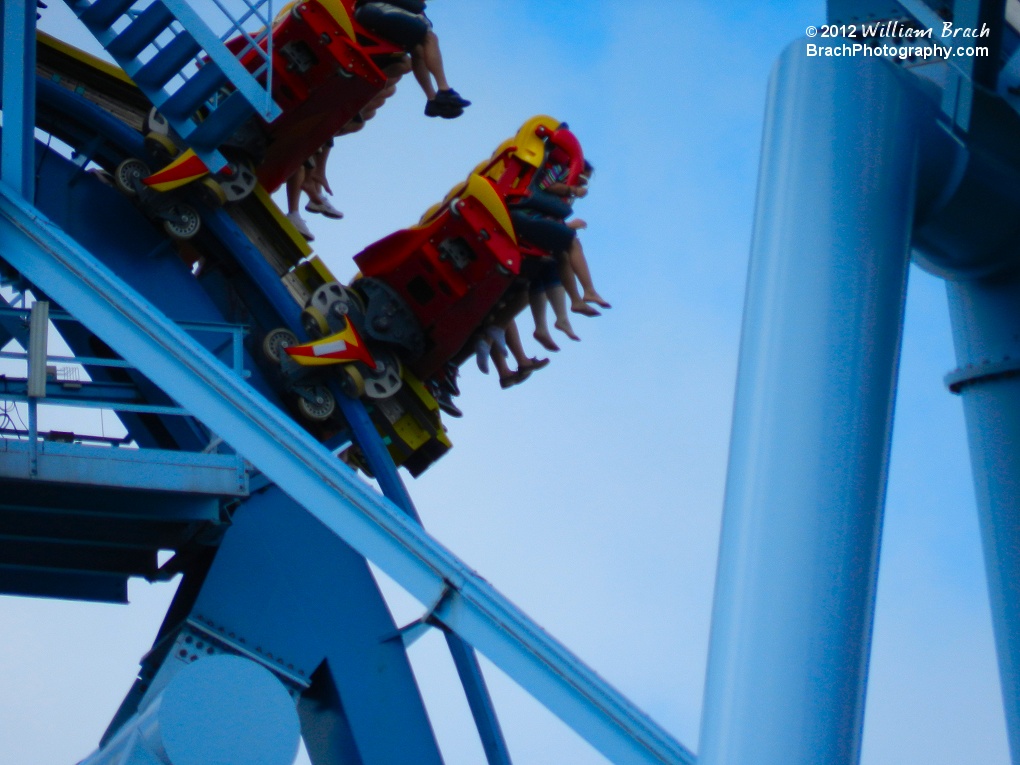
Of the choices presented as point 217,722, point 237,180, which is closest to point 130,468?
point 217,722

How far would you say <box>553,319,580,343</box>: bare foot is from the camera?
9.23m

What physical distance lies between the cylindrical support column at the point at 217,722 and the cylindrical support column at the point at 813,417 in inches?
141

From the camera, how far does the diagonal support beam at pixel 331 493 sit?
5.95 m

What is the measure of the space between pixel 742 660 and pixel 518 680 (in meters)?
3.72

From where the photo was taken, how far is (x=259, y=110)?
7.81 meters

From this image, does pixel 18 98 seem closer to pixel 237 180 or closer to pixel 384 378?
pixel 237 180

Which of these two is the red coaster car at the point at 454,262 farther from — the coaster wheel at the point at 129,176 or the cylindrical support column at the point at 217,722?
the cylindrical support column at the point at 217,722

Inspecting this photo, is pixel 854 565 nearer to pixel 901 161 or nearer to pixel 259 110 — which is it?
pixel 901 161

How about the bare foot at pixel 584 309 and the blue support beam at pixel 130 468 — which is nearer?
the blue support beam at pixel 130 468

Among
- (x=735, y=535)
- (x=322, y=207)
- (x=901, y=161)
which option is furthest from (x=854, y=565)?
(x=322, y=207)

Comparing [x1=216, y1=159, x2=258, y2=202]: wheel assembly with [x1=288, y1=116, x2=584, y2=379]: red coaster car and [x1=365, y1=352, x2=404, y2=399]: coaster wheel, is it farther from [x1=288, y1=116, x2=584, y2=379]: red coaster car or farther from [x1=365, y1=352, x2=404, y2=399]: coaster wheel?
[x1=365, y1=352, x2=404, y2=399]: coaster wheel

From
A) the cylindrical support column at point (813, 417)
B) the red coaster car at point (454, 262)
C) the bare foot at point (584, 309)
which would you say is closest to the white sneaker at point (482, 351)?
the red coaster car at point (454, 262)

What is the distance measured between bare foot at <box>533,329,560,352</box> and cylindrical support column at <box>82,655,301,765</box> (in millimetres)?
3898

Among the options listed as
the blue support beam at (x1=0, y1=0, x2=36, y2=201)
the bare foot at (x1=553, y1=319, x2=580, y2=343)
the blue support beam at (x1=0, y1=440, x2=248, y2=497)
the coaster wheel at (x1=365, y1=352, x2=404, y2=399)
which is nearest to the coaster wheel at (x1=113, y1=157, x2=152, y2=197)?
the blue support beam at (x1=0, y1=0, x2=36, y2=201)
